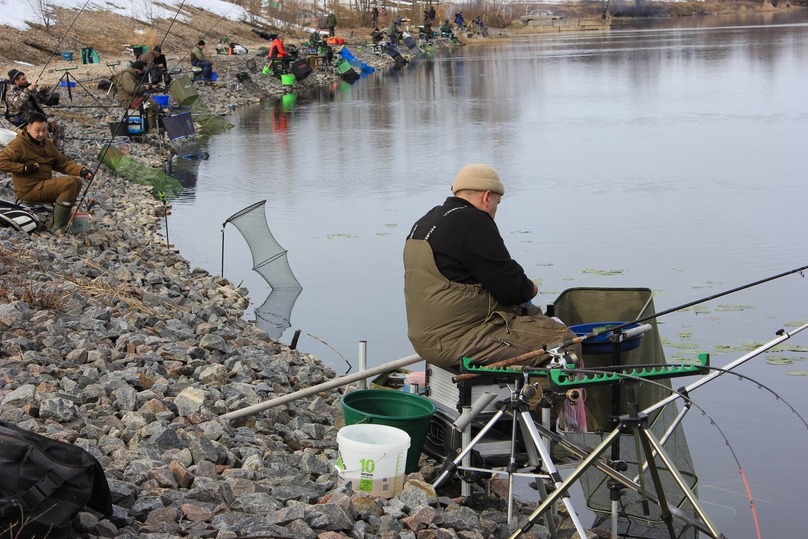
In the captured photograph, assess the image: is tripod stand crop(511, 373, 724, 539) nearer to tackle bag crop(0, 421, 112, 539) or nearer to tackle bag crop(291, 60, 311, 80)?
tackle bag crop(0, 421, 112, 539)

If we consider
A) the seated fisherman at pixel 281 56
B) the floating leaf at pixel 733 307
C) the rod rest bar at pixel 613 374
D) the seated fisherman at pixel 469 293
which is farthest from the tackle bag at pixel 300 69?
the rod rest bar at pixel 613 374

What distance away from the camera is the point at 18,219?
8727mm

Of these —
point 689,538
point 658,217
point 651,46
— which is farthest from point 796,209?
point 651,46

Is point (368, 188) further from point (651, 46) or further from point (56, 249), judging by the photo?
point (651, 46)

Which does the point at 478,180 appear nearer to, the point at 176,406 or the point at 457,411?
the point at 457,411

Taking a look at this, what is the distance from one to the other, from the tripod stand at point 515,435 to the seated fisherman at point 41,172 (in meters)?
5.46

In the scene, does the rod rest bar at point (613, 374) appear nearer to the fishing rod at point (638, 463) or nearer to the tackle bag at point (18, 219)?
the fishing rod at point (638, 463)

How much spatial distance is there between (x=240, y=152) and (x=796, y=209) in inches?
345

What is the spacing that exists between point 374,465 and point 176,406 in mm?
1238

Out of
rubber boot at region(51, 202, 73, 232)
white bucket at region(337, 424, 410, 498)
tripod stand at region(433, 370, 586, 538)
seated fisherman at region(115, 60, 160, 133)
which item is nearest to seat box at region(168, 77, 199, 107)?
seated fisherman at region(115, 60, 160, 133)

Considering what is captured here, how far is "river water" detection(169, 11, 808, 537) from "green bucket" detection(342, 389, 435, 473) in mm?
1398

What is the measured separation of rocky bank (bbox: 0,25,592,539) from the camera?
380 cm

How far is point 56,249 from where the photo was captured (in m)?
8.36

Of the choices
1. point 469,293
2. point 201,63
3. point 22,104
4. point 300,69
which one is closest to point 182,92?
point 22,104
